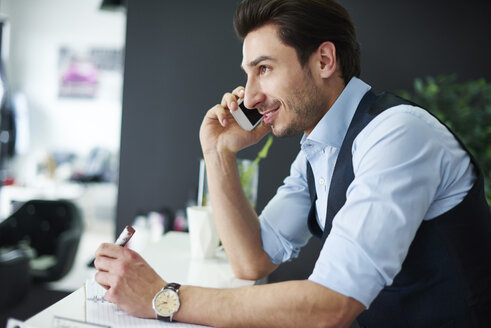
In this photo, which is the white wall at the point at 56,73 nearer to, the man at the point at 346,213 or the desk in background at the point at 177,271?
the desk in background at the point at 177,271

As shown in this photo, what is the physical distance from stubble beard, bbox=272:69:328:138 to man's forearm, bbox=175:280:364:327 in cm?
52

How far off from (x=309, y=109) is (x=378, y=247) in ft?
1.70

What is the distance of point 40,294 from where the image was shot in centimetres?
343

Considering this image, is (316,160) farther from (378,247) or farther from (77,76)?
(77,76)

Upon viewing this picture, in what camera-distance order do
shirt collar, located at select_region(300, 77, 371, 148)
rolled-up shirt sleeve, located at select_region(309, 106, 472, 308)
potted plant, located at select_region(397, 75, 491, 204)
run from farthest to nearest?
potted plant, located at select_region(397, 75, 491, 204) → shirt collar, located at select_region(300, 77, 371, 148) → rolled-up shirt sleeve, located at select_region(309, 106, 472, 308)

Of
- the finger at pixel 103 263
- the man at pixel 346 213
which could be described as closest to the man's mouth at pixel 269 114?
the man at pixel 346 213

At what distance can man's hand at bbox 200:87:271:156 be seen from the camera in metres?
1.45

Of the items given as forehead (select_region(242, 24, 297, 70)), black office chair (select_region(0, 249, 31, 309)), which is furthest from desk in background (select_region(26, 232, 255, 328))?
black office chair (select_region(0, 249, 31, 309))

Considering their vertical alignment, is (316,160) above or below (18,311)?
above

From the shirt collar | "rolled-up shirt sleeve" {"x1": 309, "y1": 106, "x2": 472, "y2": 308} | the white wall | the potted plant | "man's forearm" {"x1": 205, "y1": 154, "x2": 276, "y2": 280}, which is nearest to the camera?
"rolled-up shirt sleeve" {"x1": 309, "y1": 106, "x2": 472, "y2": 308}

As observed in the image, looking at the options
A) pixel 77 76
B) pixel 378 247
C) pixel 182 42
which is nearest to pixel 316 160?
pixel 378 247

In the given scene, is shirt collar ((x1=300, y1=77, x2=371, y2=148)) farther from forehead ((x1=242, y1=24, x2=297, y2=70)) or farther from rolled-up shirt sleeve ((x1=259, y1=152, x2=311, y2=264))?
rolled-up shirt sleeve ((x1=259, y1=152, x2=311, y2=264))

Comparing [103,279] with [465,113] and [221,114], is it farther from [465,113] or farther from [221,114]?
[465,113]

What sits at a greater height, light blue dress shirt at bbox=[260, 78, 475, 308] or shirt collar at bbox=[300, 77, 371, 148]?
shirt collar at bbox=[300, 77, 371, 148]
